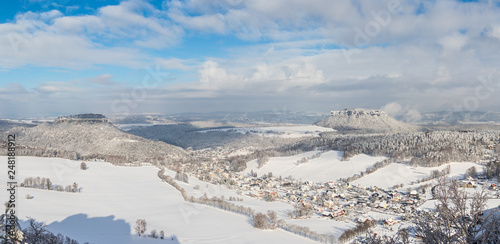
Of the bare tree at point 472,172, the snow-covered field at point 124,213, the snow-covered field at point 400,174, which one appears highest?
the bare tree at point 472,172

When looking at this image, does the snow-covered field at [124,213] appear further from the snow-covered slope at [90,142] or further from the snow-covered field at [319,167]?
the snow-covered field at [319,167]

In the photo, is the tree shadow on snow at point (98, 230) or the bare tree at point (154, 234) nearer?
the tree shadow on snow at point (98, 230)

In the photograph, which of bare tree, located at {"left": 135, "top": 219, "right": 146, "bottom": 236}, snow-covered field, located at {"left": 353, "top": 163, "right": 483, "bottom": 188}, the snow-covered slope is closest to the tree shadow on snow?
bare tree, located at {"left": 135, "top": 219, "right": 146, "bottom": 236}

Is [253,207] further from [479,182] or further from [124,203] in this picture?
[479,182]

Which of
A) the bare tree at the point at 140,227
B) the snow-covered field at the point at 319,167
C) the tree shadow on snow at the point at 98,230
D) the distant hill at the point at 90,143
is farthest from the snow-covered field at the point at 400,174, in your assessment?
the distant hill at the point at 90,143

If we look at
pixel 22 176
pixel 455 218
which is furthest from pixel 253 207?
pixel 22 176

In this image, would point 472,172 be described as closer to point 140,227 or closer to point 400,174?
point 400,174

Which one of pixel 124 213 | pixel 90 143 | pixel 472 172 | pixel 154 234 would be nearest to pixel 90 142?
pixel 90 143

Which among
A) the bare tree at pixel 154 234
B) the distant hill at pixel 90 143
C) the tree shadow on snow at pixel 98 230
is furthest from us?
the distant hill at pixel 90 143
